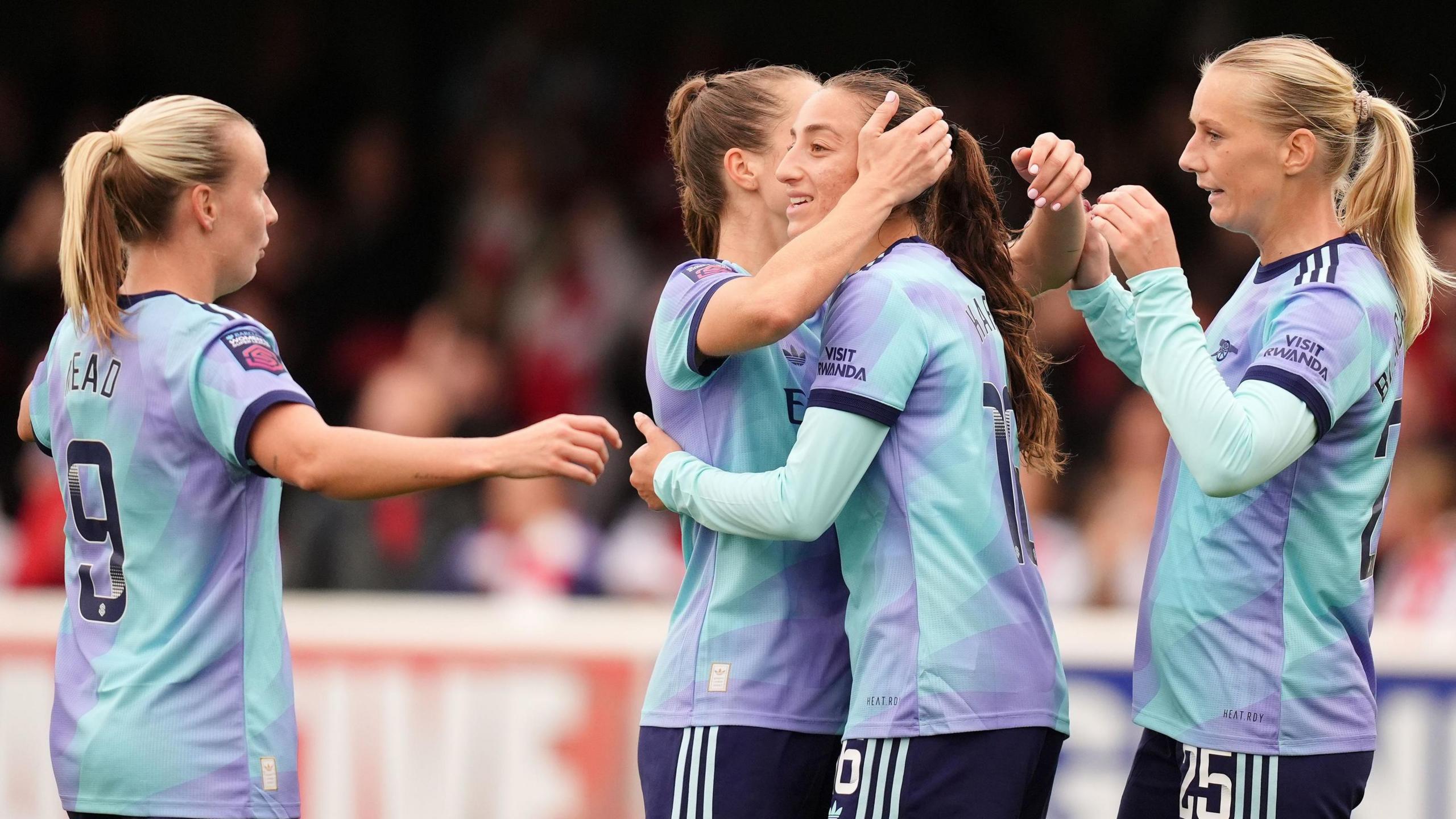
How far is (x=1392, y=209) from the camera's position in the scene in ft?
11.0

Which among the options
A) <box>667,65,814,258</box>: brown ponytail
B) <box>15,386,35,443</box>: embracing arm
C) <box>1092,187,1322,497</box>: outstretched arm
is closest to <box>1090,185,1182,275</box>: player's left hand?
<box>1092,187,1322,497</box>: outstretched arm

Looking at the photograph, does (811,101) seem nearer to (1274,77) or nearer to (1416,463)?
(1274,77)

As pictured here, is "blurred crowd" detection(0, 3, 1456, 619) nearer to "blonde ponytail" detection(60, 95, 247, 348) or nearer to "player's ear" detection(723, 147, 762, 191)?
"player's ear" detection(723, 147, 762, 191)

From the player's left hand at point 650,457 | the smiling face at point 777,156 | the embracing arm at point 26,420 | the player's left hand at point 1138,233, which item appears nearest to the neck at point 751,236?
the smiling face at point 777,156

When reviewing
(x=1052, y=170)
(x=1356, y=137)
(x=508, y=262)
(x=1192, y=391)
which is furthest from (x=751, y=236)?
(x=508, y=262)

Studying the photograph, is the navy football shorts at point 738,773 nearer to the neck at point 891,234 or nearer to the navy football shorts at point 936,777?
the navy football shorts at point 936,777

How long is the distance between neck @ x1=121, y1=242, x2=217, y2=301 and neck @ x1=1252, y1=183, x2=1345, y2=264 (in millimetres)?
2079

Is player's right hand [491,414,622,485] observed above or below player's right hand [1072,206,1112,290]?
below

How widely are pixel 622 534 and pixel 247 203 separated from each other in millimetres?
5144

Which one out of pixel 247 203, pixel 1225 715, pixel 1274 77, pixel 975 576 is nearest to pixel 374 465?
pixel 247 203

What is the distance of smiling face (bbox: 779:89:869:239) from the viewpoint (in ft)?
10.8

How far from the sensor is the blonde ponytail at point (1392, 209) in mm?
3342

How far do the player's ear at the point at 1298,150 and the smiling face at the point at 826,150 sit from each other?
0.83 meters

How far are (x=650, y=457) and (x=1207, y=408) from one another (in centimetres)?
106
